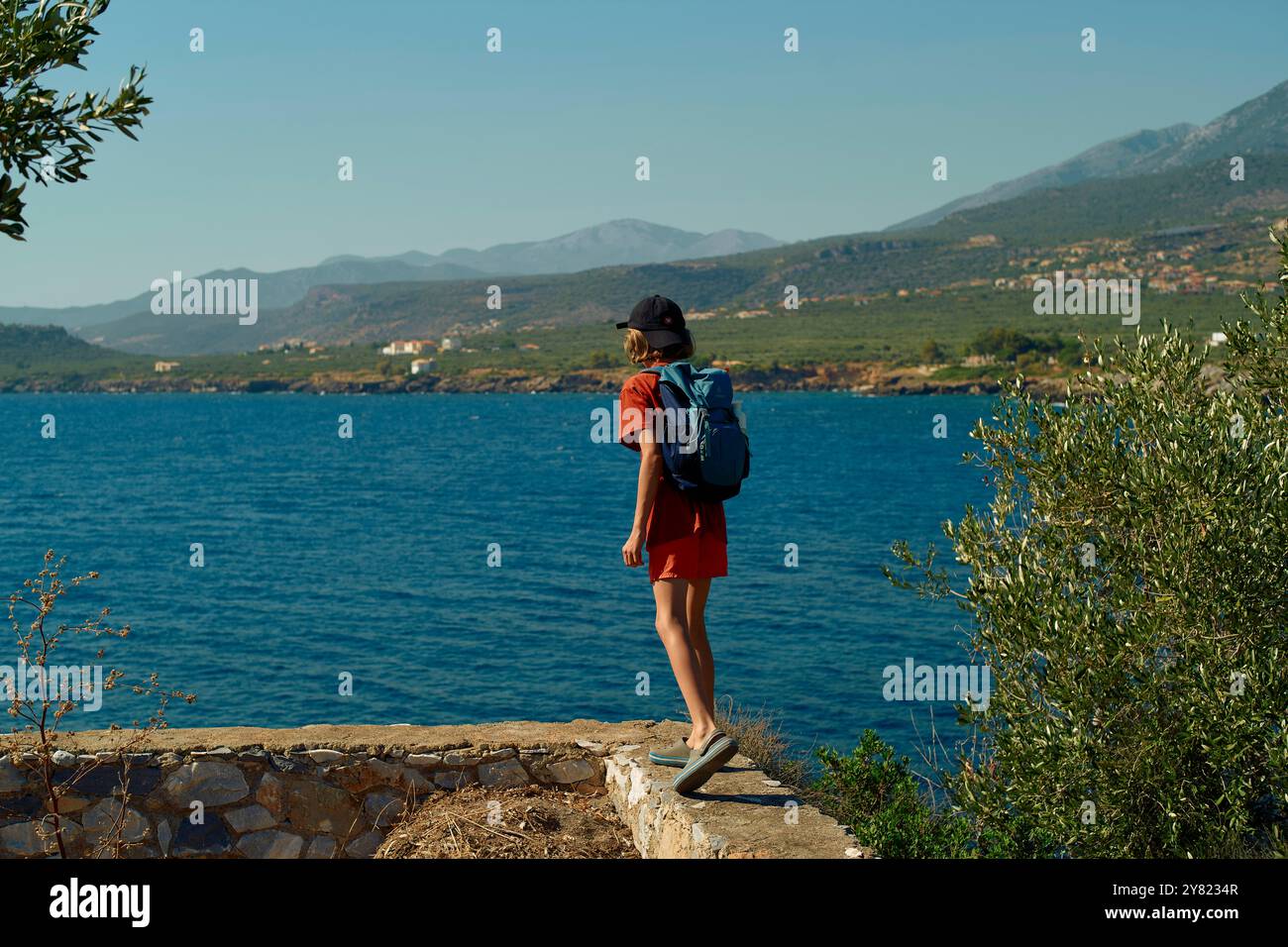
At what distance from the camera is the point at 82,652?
33625mm

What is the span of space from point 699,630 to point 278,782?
309 cm

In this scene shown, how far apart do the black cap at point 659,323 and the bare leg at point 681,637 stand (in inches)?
→ 49.9

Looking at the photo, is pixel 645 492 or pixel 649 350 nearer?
pixel 645 492

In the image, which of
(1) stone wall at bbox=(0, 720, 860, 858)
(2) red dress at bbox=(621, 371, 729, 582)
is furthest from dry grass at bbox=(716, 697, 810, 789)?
(2) red dress at bbox=(621, 371, 729, 582)

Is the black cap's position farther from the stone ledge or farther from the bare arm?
the stone ledge

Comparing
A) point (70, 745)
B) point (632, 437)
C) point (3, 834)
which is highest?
point (632, 437)

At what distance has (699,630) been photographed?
6.55 m

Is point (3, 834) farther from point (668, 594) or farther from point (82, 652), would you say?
point (82, 652)

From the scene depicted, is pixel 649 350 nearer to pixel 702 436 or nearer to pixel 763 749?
pixel 702 436

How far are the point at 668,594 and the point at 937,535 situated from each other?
52.0 meters

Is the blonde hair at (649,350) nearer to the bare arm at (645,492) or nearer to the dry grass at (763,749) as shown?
the bare arm at (645,492)

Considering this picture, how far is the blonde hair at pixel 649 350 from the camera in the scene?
6434 millimetres

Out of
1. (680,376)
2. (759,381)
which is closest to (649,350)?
(680,376)
